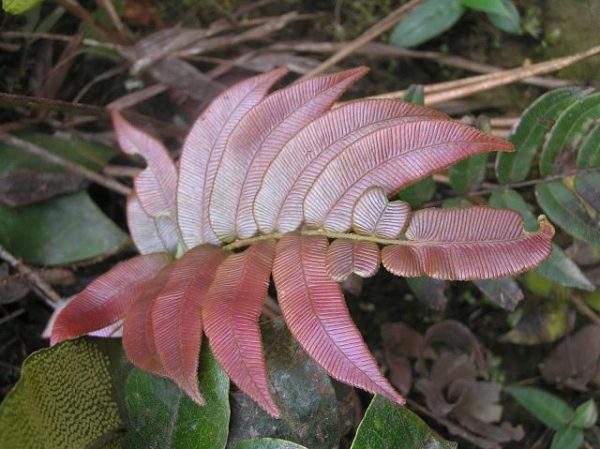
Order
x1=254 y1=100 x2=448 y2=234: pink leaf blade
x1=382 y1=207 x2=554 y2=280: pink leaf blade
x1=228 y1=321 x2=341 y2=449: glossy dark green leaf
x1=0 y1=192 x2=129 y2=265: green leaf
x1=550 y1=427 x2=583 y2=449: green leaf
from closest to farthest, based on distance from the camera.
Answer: x1=382 y1=207 x2=554 y2=280: pink leaf blade < x1=254 y1=100 x2=448 y2=234: pink leaf blade < x1=228 y1=321 x2=341 y2=449: glossy dark green leaf < x1=550 y1=427 x2=583 y2=449: green leaf < x1=0 y1=192 x2=129 y2=265: green leaf

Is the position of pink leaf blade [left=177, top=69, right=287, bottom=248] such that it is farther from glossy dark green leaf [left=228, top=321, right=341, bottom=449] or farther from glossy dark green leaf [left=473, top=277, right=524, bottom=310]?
glossy dark green leaf [left=473, top=277, right=524, bottom=310]

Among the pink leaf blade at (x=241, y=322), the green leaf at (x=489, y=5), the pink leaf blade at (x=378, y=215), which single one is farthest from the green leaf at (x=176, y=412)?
the green leaf at (x=489, y=5)

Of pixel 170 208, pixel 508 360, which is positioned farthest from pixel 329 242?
pixel 508 360

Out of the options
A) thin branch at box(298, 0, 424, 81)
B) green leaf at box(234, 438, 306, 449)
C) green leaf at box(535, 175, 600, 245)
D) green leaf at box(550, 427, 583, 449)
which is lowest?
green leaf at box(550, 427, 583, 449)

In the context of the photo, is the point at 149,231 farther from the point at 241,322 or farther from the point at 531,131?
the point at 531,131

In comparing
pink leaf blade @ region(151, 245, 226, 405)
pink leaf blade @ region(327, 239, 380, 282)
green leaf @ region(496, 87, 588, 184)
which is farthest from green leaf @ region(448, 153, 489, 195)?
pink leaf blade @ region(151, 245, 226, 405)

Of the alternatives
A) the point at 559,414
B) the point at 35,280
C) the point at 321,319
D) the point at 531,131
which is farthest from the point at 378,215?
the point at 35,280

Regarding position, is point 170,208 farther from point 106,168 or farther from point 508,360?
point 508,360
